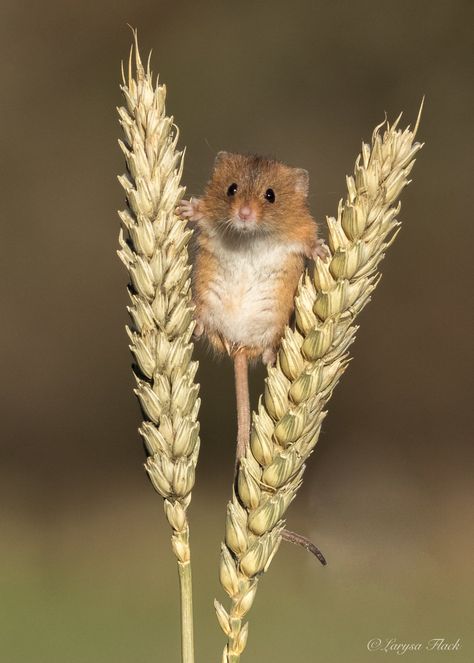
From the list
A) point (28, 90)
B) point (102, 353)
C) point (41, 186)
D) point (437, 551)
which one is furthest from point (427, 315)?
point (28, 90)

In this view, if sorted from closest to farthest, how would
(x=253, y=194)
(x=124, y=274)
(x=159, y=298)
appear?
1. (x=159, y=298)
2. (x=253, y=194)
3. (x=124, y=274)

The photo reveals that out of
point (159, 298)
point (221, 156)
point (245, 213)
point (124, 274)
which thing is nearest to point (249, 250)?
point (245, 213)

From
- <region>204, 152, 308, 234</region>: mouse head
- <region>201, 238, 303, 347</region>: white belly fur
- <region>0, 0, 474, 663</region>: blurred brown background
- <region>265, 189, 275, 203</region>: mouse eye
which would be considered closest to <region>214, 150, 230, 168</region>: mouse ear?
<region>204, 152, 308, 234</region>: mouse head

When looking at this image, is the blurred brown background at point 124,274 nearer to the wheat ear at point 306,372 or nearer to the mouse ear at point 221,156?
the mouse ear at point 221,156

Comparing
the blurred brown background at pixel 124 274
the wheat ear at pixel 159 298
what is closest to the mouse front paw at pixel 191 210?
the wheat ear at pixel 159 298

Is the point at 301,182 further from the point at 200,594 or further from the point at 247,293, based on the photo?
the point at 200,594

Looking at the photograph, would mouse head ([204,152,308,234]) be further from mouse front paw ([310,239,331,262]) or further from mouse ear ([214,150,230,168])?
mouse front paw ([310,239,331,262])

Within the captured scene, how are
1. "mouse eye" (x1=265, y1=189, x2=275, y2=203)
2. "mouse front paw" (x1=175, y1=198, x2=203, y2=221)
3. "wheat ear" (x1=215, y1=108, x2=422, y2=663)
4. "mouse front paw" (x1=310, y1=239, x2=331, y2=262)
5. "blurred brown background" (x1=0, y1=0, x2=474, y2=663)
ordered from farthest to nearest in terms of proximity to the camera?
"blurred brown background" (x1=0, y1=0, x2=474, y2=663) < "mouse eye" (x1=265, y1=189, x2=275, y2=203) < "mouse front paw" (x1=310, y1=239, x2=331, y2=262) < "mouse front paw" (x1=175, y1=198, x2=203, y2=221) < "wheat ear" (x1=215, y1=108, x2=422, y2=663)

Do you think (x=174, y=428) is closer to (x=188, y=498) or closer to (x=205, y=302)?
(x=188, y=498)

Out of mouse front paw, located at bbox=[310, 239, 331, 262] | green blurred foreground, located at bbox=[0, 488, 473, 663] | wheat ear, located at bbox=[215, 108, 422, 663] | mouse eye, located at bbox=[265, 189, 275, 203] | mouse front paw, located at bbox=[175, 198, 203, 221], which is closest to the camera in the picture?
wheat ear, located at bbox=[215, 108, 422, 663]
